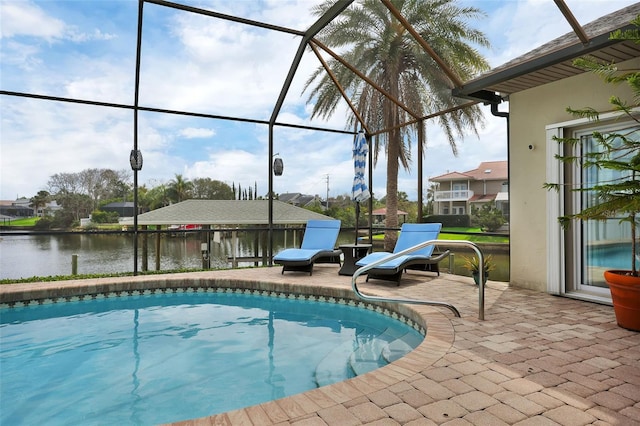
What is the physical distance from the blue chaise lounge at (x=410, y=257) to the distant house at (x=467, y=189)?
1682cm

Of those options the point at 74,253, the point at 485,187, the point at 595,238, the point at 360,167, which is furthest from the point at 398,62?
the point at 485,187

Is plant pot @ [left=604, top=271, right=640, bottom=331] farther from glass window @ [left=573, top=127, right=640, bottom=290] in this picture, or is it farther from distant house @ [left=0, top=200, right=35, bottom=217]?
distant house @ [left=0, top=200, right=35, bottom=217]

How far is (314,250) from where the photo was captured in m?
7.76

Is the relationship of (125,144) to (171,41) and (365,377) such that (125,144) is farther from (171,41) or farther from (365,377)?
(365,377)

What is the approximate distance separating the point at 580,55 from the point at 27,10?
1372 cm

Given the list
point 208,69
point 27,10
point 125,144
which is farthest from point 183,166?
Result: point 27,10

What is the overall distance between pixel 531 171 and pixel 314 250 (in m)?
3.97

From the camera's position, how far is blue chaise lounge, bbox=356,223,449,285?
20.1ft

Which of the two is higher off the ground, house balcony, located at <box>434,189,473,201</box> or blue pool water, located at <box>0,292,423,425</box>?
house balcony, located at <box>434,189,473,201</box>

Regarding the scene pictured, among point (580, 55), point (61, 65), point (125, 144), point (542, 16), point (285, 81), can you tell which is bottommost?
point (580, 55)

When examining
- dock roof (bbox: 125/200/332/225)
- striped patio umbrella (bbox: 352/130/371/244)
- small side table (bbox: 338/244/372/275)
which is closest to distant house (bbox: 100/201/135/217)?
dock roof (bbox: 125/200/332/225)

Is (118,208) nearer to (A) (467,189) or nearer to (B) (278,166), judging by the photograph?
(B) (278,166)

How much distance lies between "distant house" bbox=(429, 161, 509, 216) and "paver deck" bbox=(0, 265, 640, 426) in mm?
19640

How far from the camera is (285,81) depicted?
7738 mm
